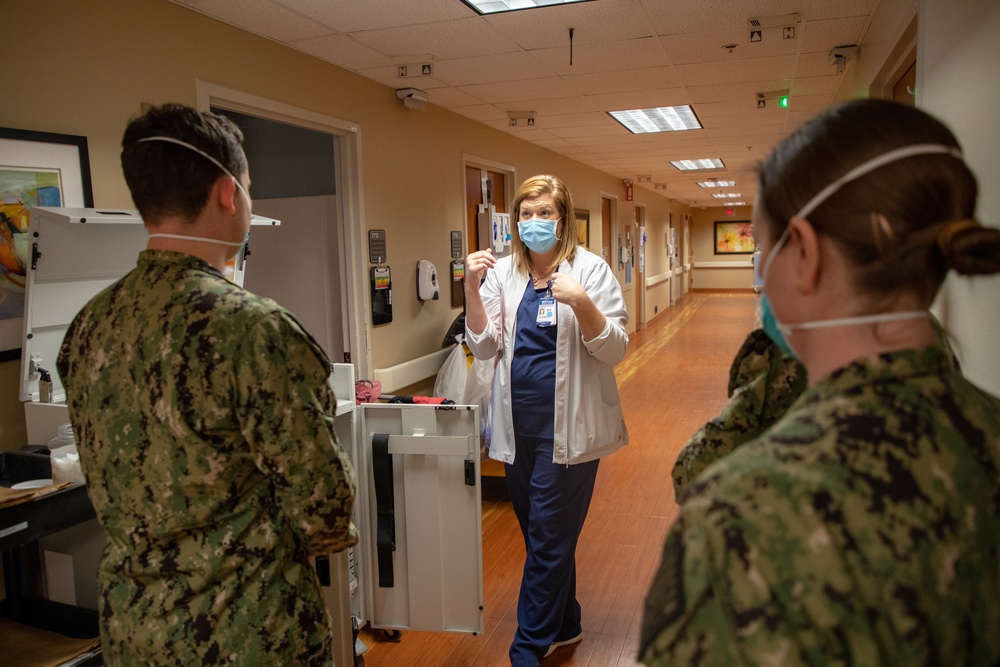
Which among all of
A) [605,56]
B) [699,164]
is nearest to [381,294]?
[605,56]

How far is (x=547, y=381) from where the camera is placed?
2.53 metres

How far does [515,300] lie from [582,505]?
77 cm

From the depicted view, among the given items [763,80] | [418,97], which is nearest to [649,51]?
[763,80]

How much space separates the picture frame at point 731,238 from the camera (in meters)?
21.2

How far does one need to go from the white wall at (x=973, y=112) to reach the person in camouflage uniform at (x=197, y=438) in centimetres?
137

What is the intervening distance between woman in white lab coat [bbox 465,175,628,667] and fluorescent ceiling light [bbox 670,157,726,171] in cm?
700

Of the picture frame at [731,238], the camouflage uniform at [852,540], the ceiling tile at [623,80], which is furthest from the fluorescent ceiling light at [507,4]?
the picture frame at [731,238]

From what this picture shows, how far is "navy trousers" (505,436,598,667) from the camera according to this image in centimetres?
252

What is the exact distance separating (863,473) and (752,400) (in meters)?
0.42

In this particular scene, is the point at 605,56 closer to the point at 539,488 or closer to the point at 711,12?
the point at 711,12

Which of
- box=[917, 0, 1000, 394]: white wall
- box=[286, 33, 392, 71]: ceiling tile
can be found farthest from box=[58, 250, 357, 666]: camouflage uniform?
box=[286, 33, 392, 71]: ceiling tile

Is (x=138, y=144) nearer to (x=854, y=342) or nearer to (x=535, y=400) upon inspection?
(x=854, y=342)

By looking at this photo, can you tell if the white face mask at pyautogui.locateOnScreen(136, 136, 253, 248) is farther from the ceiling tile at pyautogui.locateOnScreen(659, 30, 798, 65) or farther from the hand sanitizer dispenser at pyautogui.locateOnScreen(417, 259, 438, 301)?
the hand sanitizer dispenser at pyautogui.locateOnScreen(417, 259, 438, 301)

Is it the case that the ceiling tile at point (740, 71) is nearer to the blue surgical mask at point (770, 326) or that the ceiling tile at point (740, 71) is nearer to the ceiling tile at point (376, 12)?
the ceiling tile at point (376, 12)
